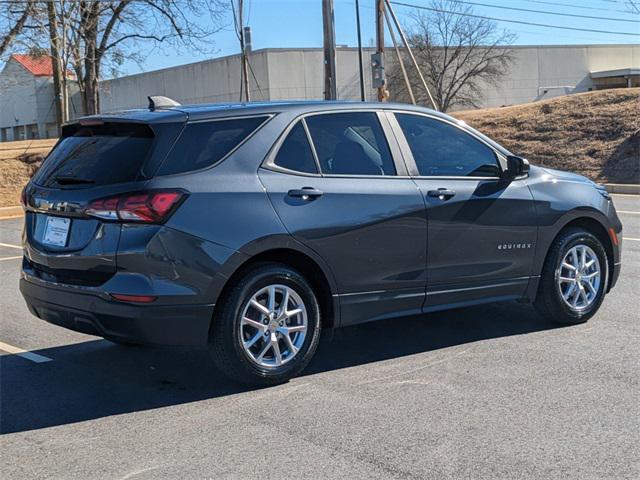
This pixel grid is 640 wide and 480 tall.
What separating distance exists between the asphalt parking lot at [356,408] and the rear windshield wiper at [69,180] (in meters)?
1.33

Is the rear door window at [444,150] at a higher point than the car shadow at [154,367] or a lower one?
higher

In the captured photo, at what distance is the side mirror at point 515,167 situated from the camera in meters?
5.89

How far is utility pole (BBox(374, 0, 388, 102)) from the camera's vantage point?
2195cm

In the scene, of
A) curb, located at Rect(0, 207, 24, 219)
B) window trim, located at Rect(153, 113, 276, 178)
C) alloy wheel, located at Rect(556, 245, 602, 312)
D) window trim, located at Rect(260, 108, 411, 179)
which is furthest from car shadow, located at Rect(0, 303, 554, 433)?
curb, located at Rect(0, 207, 24, 219)

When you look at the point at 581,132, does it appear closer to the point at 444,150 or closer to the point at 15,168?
the point at 15,168

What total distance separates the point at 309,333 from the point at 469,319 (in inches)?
82.2

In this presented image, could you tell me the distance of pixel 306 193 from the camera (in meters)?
4.99

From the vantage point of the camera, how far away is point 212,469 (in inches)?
146

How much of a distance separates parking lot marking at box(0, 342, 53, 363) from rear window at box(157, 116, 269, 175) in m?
2.02

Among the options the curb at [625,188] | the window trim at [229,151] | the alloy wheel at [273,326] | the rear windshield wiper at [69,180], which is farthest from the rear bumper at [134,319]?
the curb at [625,188]

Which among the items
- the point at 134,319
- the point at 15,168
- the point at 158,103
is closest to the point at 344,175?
the point at 158,103

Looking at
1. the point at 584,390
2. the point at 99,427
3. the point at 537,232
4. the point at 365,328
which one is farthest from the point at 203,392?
the point at 537,232

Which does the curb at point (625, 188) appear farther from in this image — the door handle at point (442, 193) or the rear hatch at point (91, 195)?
the rear hatch at point (91, 195)

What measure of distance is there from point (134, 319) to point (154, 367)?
1094 millimetres
